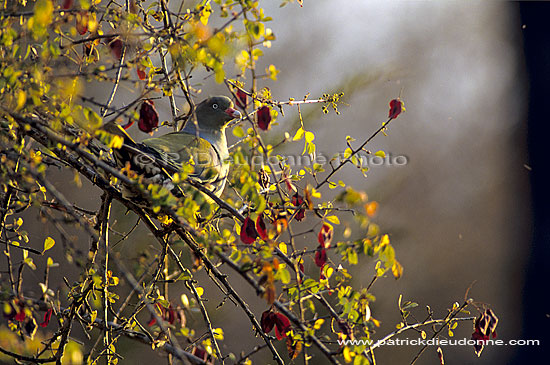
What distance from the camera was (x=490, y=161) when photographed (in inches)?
322

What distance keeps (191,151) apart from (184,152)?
0.50ft

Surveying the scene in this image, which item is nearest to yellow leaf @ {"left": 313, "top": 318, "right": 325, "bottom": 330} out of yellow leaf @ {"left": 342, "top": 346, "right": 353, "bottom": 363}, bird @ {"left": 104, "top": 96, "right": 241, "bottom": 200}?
yellow leaf @ {"left": 342, "top": 346, "right": 353, "bottom": 363}

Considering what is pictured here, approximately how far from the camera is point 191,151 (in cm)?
267

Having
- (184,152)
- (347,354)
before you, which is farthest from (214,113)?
(347,354)

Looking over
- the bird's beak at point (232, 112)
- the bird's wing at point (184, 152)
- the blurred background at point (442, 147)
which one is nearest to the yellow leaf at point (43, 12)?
the bird's wing at point (184, 152)

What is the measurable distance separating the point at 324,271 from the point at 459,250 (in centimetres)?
661

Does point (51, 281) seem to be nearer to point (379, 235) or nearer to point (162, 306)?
point (162, 306)

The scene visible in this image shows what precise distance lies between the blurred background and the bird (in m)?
3.13

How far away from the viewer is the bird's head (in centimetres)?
328

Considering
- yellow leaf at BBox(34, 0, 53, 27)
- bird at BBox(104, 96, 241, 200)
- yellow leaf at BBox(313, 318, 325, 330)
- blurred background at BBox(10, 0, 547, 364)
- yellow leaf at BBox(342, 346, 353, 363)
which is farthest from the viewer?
blurred background at BBox(10, 0, 547, 364)

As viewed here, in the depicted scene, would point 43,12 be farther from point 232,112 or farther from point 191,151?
point 232,112

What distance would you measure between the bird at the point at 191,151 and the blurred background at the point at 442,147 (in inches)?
123

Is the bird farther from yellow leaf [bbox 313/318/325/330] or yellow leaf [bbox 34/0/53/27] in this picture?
yellow leaf [bbox 313/318/325/330]

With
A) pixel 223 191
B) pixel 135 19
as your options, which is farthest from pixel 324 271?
pixel 223 191
